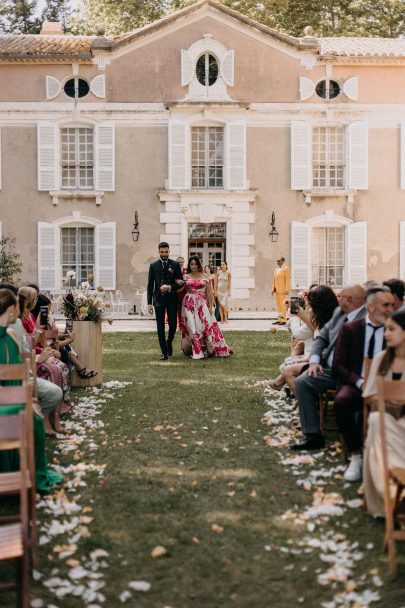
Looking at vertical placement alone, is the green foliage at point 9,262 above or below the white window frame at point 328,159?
below

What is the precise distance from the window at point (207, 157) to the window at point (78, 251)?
11.9 feet

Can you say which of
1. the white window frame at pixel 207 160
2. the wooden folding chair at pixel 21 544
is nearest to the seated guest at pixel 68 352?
the wooden folding chair at pixel 21 544

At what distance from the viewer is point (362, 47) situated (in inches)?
900

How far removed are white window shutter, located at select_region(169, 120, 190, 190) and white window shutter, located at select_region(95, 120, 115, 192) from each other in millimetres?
1727

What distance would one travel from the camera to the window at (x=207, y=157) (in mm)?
22719

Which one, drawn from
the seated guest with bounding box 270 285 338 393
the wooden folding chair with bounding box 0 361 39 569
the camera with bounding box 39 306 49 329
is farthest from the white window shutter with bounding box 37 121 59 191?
the wooden folding chair with bounding box 0 361 39 569

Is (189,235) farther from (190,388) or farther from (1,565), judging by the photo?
(1,565)

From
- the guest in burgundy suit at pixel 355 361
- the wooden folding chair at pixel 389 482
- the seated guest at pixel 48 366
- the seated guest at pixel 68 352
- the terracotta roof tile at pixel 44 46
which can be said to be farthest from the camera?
the terracotta roof tile at pixel 44 46

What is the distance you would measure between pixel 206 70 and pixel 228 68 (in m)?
0.66

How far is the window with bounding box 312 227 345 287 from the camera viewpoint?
22.9 metres

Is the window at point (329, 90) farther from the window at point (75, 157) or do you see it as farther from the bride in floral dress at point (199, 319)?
the bride in floral dress at point (199, 319)

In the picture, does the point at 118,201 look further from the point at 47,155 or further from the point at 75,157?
the point at 47,155

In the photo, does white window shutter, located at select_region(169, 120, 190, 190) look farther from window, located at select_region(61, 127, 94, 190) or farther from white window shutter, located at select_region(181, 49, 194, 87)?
window, located at select_region(61, 127, 94, 190)

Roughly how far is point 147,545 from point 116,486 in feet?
3.46
